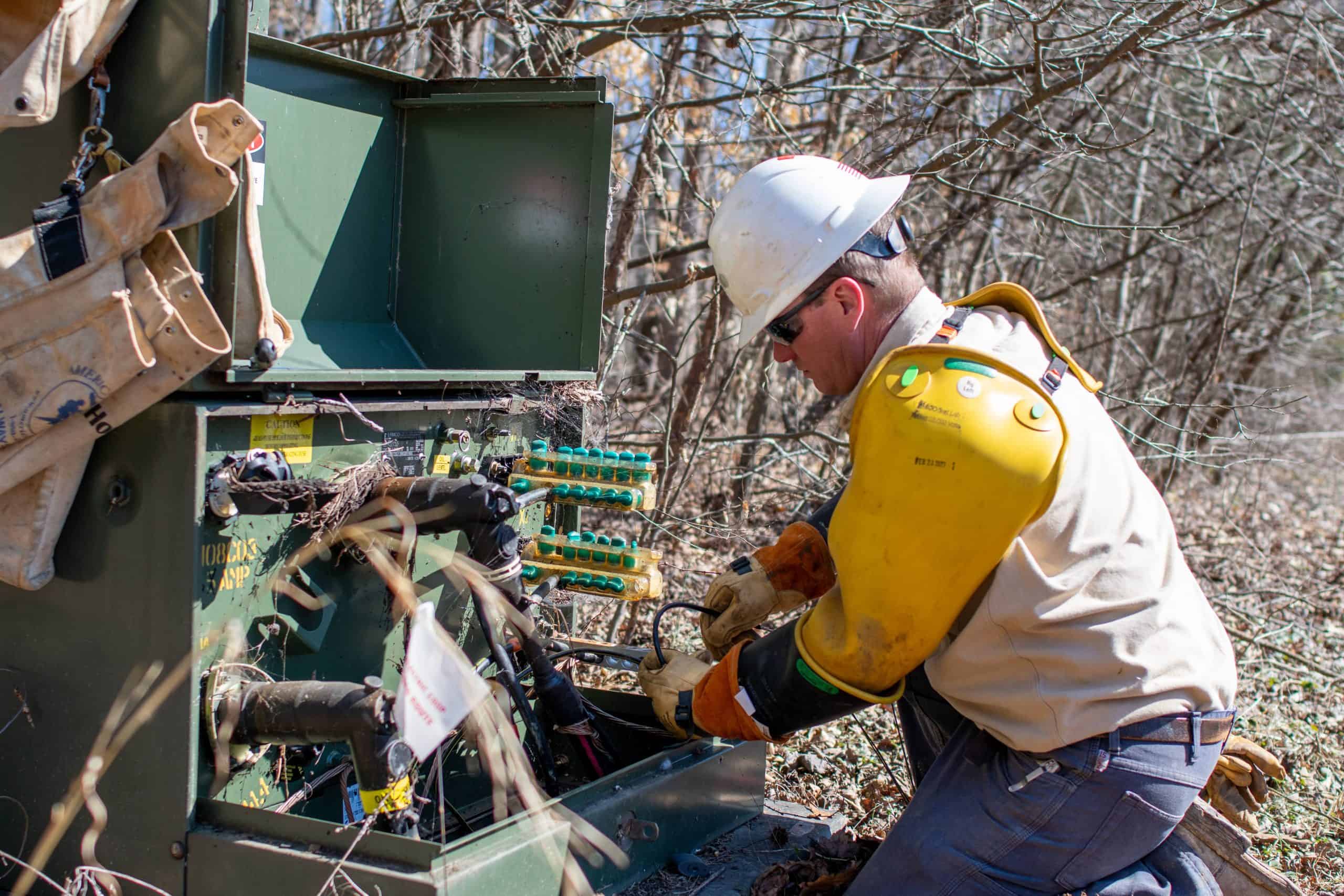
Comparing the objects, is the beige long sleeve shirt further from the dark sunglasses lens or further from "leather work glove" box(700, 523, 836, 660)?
"leather work glove" box(700, 523, 836, 660)

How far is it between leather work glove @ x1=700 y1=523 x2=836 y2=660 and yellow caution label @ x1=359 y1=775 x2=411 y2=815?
3.21ft

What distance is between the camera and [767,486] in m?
7.66

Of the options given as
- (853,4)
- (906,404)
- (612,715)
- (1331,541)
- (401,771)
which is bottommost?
(1331,541)

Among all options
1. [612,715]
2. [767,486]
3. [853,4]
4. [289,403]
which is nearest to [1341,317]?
[767,486]

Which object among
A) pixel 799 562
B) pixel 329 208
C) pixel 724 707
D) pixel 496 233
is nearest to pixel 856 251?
pixel 799 562

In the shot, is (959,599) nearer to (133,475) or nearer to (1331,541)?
(133,475)

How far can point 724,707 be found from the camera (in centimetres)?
266

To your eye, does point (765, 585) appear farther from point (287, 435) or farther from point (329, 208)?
point (329, 208)

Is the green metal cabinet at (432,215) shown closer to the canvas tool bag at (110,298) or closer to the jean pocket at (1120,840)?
the canvas tool bag at (110,298)

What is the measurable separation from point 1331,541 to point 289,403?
10099 mm

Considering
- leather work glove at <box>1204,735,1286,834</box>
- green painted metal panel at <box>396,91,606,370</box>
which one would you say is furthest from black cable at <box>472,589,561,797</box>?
leather work glove at <box>1204,735,1286,834</box>

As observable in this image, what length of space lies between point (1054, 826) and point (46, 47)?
8.35 ft

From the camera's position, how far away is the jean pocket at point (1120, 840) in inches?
95.0

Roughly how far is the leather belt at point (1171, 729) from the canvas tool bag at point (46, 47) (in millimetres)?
2489
